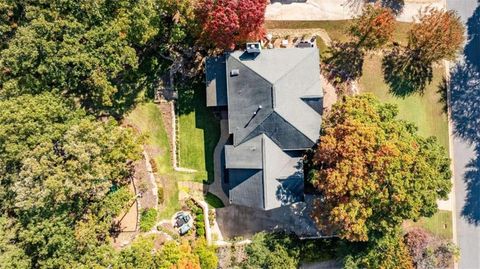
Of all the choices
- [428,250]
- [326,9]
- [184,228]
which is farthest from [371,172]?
[184,228]

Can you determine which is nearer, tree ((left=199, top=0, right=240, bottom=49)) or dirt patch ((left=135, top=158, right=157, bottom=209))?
tree ((left=199, top=0, right=240, bottom=49))

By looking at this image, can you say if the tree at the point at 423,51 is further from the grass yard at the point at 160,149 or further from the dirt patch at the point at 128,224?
the dirt patch at the point at 128,224

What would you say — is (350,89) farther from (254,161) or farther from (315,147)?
(254,161)

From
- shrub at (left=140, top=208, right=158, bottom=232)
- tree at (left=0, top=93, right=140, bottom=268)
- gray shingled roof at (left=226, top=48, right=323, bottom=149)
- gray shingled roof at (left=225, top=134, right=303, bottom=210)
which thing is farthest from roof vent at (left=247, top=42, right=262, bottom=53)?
shrub at (left=140, top=208, right=158, bottom=232)

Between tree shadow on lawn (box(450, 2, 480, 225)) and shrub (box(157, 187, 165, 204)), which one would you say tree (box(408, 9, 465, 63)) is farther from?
shrub (box(157, 187, 165, 204))

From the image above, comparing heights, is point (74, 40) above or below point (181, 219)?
above

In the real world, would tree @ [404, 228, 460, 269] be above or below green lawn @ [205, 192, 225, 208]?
below

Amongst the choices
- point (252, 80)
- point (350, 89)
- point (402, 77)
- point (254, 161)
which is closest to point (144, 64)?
point (252, 80)

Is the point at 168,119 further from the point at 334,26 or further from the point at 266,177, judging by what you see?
the point at 334,26
